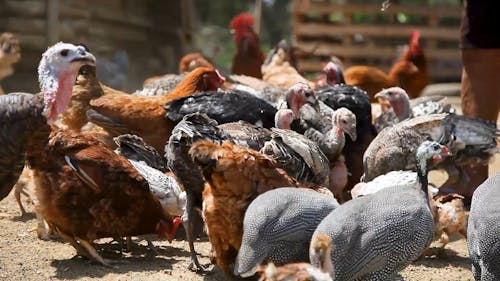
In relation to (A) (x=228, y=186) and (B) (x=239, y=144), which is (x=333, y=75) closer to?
(B) (x=239, y=144)

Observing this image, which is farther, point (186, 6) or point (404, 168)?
point (186, 6)

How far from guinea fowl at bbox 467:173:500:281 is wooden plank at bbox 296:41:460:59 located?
12494 millimetres

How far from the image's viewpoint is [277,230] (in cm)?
519

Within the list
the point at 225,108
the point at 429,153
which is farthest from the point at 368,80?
the point at 429,153

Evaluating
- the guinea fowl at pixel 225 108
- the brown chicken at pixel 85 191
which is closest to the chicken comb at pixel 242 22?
the guinea fowl at pixel 225 108

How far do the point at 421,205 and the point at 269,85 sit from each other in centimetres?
520

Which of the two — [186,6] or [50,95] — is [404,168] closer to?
[50,95]

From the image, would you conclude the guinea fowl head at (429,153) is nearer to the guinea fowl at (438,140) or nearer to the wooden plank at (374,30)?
the guinea fowl at (438,140)

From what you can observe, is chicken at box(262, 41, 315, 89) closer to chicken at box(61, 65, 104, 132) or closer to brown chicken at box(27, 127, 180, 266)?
chicken at box(61, 65, 104, 132)

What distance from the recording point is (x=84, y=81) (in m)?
8.45

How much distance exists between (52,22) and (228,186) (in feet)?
34.1

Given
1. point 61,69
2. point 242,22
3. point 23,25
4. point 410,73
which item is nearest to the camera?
point 61,69

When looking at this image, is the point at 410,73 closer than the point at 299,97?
No

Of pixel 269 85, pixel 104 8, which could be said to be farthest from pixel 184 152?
pixel 104 8
